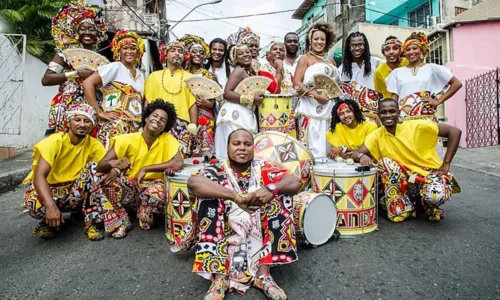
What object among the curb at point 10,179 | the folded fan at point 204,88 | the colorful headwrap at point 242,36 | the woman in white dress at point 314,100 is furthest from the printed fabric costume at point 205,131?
the curb at point 10,179

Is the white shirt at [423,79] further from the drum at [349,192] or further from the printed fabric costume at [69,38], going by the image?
the printed fabric costume at [69,38]

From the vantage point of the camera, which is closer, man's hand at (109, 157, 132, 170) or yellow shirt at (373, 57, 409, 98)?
man's hand at (109, 157, 132, 170)

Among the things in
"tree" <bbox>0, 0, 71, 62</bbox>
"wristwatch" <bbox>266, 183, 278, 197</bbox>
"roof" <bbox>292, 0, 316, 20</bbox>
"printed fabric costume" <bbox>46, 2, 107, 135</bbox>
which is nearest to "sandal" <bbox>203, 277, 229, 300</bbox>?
"wristwatch" <bbox>266, 183, 278, 197</bbox>

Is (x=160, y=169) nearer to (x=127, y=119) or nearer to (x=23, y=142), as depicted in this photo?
(x=127, y=119)

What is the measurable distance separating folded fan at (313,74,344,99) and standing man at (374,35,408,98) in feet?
2.66

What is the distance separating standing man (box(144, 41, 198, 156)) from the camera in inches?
174

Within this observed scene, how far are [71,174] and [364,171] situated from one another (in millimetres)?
2783

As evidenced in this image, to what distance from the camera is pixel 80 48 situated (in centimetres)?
426

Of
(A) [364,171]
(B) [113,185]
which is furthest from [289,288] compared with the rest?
(B) [113,185]

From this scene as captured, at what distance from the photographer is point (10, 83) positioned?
848 cm

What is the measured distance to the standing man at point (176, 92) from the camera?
441cm

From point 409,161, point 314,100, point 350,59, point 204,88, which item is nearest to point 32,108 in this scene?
point 204,88

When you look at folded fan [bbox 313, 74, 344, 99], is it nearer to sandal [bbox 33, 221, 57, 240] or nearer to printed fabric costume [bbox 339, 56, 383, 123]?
printed fabric costume [bbox 339, 56, 383, 123]

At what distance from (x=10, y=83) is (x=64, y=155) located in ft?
20.8
